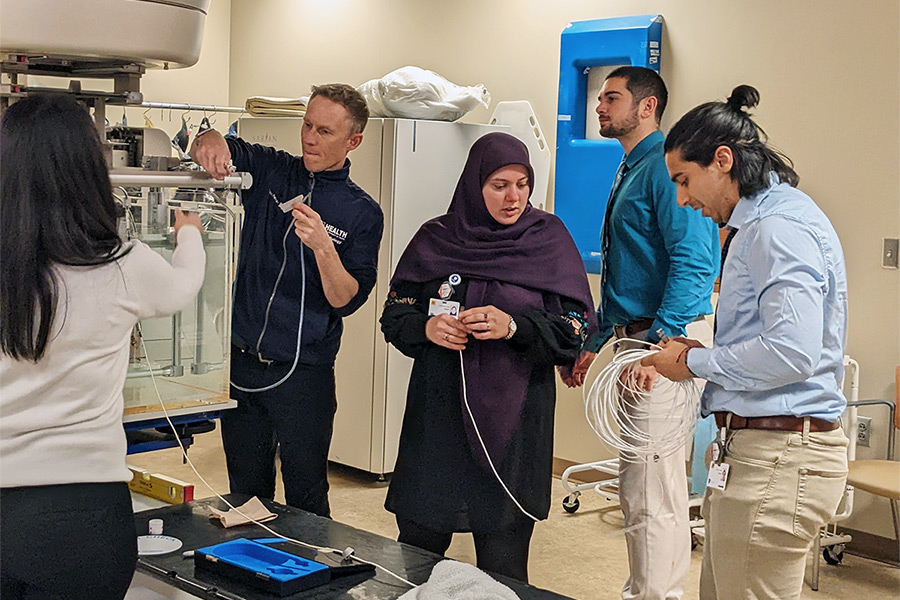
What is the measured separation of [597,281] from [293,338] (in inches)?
90.7

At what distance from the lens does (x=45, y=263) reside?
5.37 ft

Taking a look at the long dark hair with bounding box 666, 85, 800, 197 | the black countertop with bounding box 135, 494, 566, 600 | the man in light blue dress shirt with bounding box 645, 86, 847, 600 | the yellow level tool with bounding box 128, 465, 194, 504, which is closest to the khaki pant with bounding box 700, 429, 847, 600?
the man in light blue dress shirt with bounding box 645, 86, 847, 600

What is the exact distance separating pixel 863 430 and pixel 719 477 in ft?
6.73

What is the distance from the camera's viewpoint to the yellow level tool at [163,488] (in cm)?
258

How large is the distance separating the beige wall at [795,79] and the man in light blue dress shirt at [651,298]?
1.02 meters

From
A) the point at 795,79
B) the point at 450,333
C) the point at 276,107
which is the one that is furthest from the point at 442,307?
the point at 276,107

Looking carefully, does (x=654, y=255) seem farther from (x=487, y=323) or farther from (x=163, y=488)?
(x=163, y=488)

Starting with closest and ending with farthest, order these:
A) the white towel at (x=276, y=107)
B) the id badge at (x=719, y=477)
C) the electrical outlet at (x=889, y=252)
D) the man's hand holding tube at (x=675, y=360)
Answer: the id badge at (x=719, y=477)
the man's hand holding tube at (x=675, y=360)
the electrical outlet at (x=889, y=252)
the white towel at (x=276, y=107)

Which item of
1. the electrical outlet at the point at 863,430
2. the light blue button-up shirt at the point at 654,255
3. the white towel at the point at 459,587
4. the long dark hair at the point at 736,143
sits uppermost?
the long dark hair at the point at 736,143

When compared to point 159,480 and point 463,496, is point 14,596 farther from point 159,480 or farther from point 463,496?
point 463,496

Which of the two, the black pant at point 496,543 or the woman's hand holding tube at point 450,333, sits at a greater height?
the woman's hand holding tube at point 450,333

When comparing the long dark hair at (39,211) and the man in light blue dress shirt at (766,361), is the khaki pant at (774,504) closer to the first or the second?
the man in light blue dress shirt at (766,361)

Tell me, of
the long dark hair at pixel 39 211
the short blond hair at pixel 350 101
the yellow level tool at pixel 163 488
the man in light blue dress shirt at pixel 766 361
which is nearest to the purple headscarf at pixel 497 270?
the short blond hair at pixel 350 101

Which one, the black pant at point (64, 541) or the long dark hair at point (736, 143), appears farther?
the long dark hair at point (736, 143)
